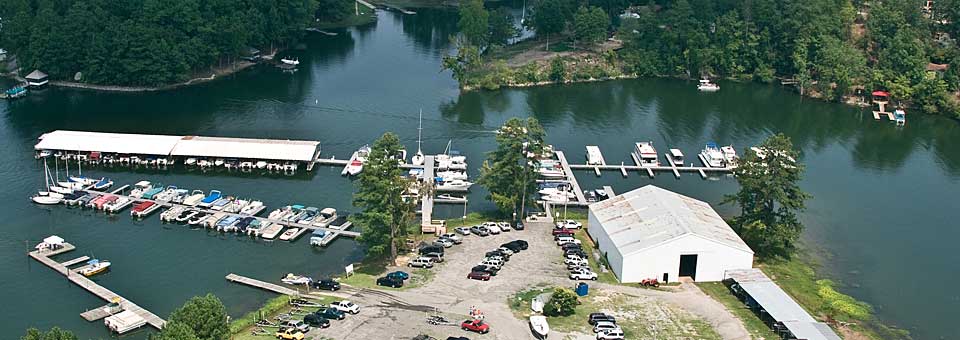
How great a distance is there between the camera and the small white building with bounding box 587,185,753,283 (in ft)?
160

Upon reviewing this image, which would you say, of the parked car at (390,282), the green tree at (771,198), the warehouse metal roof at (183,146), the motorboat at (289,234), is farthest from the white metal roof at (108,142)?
the green tree at (771,198)

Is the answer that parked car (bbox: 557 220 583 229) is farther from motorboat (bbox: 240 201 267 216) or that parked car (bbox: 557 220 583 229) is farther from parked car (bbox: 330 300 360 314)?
motorboat (bbox: 240 201 267 216)

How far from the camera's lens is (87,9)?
89.7 m

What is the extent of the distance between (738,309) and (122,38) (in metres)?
59.8

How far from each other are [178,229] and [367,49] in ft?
172

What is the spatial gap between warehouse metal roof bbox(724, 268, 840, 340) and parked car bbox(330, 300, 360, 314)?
58.4 ft

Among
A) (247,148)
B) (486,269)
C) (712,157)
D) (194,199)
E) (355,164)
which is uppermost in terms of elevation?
(712,157)

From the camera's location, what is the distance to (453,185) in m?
64.0

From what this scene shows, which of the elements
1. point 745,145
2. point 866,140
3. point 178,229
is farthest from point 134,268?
point 866,140

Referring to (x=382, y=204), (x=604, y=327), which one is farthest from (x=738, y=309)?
(x=382, y=204)

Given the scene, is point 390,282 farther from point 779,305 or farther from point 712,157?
point 712,157

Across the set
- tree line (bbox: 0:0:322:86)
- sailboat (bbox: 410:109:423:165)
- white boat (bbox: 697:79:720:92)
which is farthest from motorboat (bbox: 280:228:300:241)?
white boat (bbox: 697:79:720:92)

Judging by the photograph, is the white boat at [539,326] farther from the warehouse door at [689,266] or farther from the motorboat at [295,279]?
the motorboat at [295,279]

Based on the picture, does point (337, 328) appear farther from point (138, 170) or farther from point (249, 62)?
point (249, 62)
